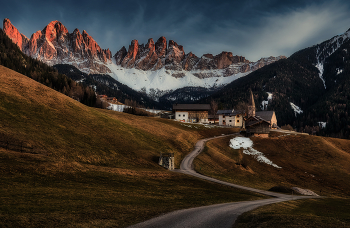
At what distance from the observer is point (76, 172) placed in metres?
27.4

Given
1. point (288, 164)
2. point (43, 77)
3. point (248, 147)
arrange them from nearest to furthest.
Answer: point (288, 164)
point (248, 147)
point (43, 77)

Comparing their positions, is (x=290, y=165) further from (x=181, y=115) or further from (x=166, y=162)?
(x=181, y=115)

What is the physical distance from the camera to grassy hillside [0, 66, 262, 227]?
51.4 ft

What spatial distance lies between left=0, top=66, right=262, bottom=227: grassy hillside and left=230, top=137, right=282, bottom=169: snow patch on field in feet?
92.6

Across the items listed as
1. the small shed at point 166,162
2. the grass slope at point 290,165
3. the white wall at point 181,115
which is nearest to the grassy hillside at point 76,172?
the small shed at point 166,162

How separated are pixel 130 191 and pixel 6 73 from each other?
5778cm

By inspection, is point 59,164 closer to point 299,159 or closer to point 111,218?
point 111,218

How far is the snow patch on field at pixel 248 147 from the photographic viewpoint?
68.7 m

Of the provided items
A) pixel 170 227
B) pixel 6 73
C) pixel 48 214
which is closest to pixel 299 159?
pixel 170 227

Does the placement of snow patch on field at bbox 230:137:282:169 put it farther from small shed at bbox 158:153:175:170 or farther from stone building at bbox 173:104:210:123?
stone building at bbox 173:104:210:123

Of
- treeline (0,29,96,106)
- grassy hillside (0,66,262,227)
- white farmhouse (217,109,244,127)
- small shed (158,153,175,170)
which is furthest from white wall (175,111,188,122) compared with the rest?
small shed (158,153,175,170)

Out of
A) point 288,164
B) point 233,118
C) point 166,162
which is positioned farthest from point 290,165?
point 233,118

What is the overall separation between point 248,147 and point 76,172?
225ft

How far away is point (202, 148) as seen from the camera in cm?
6956
